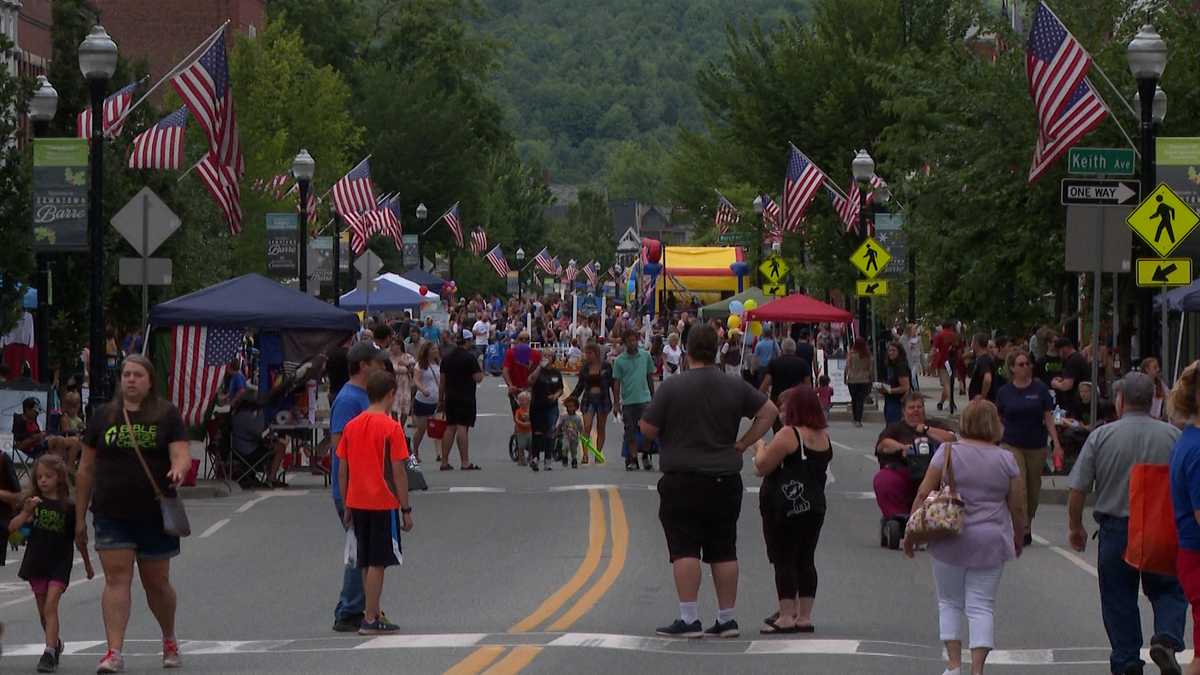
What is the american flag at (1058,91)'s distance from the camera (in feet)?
78.3

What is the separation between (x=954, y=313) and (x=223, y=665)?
2355cm

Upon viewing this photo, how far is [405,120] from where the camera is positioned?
291ft

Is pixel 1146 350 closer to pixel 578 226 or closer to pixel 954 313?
pixel 954 313

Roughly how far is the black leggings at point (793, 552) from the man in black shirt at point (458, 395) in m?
15.1

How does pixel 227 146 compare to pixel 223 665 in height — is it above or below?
above

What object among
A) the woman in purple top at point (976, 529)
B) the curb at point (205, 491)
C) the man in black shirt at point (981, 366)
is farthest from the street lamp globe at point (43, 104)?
the woman in purple top at point (976, 529)

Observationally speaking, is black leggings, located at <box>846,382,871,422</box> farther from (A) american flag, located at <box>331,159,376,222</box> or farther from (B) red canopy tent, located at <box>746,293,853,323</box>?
(A) american flag, located at <box>331,159,376,222</box>

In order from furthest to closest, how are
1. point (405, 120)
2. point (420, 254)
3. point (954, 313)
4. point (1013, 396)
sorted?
point (405, 120), point (420, 254), point (954, 313), point (1013, 396)

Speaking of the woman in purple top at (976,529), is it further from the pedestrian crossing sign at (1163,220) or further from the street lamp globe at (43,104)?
the street lamp globe at (43,104)

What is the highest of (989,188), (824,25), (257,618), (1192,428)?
(824,25)

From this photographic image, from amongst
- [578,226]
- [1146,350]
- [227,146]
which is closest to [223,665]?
[1146,350]

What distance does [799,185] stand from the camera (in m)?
43.9

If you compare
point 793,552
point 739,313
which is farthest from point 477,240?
point 793,552

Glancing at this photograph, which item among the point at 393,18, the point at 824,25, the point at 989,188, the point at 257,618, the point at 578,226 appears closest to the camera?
the point at 257,618
